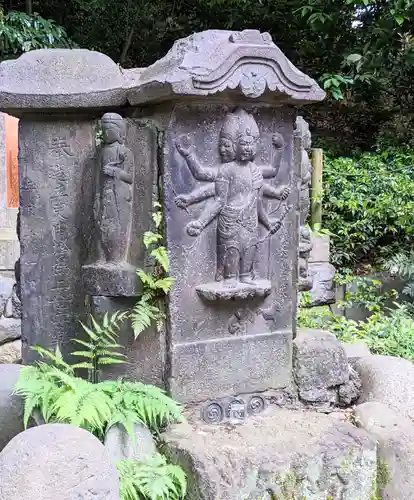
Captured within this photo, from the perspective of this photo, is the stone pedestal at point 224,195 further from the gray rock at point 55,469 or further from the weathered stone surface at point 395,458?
the gray rock at point 55,469

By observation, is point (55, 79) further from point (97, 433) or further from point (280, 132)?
point (97, 433)

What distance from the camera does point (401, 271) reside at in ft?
28.0

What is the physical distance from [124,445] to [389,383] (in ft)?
6.47

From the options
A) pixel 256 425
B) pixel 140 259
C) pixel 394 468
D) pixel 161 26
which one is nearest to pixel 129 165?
pixel 140 259

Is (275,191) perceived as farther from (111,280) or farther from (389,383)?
(389,383)

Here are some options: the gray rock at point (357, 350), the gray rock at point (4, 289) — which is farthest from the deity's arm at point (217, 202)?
the gray rock at point (4, 289)

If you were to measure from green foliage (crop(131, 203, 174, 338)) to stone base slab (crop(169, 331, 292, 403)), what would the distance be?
230mm

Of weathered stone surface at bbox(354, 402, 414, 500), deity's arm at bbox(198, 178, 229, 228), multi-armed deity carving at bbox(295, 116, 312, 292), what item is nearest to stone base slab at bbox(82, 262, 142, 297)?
deity's arm at bbox(198, 178, 229, 228)

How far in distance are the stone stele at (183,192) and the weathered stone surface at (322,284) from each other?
4886 mm

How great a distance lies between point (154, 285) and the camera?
11.7 feet

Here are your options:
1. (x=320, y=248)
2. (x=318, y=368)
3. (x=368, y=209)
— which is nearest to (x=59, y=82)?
(x=318, y=368)

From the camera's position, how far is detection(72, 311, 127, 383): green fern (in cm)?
362

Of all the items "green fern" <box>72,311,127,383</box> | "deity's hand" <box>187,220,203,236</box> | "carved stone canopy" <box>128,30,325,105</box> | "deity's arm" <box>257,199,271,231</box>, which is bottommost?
"green fern" <box>72,311,127,383</box>

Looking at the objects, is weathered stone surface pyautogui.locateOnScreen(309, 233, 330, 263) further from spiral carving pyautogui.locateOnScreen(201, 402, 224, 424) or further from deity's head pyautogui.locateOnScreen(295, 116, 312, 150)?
spiral carving pyautogui.locateOnScreen(201, 402, 224, 424)
